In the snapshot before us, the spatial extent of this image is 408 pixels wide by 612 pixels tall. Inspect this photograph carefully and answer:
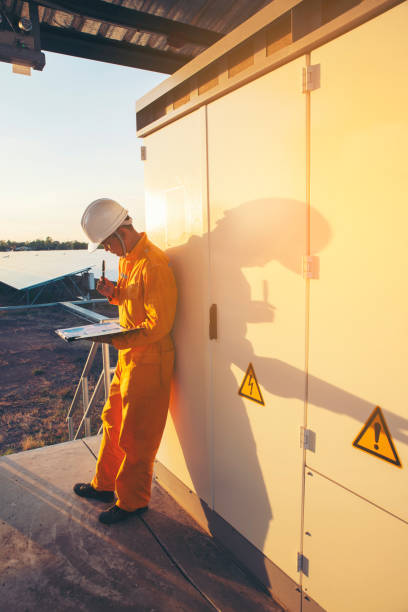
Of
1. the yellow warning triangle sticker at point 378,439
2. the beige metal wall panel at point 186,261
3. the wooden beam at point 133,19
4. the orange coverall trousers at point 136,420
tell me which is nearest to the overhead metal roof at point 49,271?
the wooden beam at point 133,19

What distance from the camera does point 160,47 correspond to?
3717 millimetres

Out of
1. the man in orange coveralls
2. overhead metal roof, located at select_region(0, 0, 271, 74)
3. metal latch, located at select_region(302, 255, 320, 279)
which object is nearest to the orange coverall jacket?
the man in orange coveralls

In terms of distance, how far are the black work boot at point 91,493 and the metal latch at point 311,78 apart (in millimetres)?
2913

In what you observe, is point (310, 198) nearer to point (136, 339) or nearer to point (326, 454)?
point (326, 454)

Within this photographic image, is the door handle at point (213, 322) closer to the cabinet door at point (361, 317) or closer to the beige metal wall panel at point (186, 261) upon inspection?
the beige metal wall panel at point (186, 261)

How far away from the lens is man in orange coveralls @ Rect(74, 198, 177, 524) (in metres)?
2.59

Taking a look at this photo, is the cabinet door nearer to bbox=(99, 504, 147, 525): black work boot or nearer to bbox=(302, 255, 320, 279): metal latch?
bbox=(302, 255, 320, 279): metal latch

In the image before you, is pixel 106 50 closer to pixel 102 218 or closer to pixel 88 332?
pixel 102 218

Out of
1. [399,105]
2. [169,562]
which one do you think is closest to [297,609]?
[169,562]

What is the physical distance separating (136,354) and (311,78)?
1841 millimetres

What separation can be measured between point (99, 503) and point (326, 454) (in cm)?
191

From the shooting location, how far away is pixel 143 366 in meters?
2.66

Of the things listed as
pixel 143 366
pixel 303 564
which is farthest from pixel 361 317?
pixel 143 366

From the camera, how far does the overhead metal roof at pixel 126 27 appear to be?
2.82m
